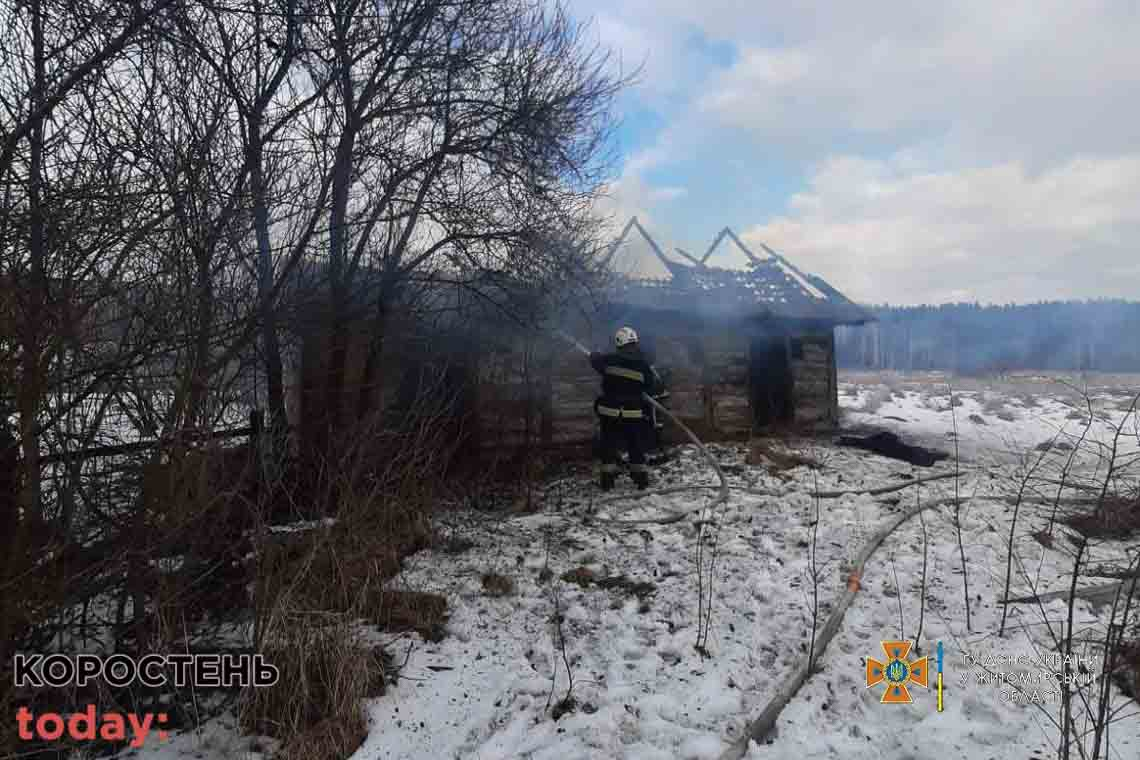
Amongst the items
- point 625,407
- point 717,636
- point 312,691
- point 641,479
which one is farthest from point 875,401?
point 312,691

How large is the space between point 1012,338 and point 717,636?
44.9 meters

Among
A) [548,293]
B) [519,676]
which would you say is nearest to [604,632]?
[519,676]

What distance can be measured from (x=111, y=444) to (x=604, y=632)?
117 inches

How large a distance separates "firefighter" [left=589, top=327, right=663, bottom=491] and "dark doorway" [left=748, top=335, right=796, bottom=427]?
14.6 feet

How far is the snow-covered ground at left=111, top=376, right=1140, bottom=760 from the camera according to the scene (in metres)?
3.08

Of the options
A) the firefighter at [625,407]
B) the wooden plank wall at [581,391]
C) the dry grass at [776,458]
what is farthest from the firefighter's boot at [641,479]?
the dry grass at [776,458]

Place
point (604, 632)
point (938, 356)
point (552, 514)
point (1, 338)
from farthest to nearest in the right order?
point (938, 356) → point (552, 514) → point (604, 632) → point (1, 338)

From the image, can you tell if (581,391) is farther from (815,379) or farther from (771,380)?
(815,379)

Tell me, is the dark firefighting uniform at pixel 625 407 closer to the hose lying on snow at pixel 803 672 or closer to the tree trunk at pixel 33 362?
the hose lying on snow at pixel 803 672

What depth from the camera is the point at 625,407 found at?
7453 millimetres

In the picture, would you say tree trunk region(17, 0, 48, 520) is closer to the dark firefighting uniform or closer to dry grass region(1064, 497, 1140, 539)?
the dark firefighting uniform

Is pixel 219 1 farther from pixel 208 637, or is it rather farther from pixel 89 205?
pixel 208 637

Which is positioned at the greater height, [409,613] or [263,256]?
[263,256]

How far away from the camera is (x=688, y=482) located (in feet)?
25.5
